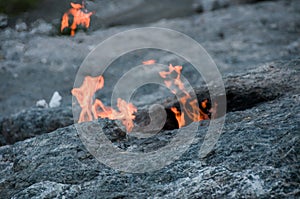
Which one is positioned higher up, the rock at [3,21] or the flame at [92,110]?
the rock at [3,21]

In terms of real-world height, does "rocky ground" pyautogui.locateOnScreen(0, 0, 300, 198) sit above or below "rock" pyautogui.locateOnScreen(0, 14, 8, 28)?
below

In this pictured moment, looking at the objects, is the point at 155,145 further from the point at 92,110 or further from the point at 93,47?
the point at 93,47

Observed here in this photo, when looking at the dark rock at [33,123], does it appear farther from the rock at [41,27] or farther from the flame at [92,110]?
the rock at [41,27]

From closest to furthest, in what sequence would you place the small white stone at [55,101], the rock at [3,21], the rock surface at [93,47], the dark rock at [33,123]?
the dark rock at [33,123] → the small white stone at [55,101] → the rock surface at [93,47] → the rock at [3,21]

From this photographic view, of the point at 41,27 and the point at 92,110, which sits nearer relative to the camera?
the point at 92,110

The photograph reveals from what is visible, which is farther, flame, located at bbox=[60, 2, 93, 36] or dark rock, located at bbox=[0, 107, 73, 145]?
dark rock, located at bbox=[0, 107, 73, 145]

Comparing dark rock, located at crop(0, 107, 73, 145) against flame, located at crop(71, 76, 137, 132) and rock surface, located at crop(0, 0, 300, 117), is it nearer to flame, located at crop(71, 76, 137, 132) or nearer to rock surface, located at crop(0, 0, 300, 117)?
flame, located at crop(71, 76, 137, 132)

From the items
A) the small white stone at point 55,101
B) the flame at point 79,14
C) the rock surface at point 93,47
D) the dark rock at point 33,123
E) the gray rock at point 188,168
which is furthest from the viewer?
the rock surface at point 93,47

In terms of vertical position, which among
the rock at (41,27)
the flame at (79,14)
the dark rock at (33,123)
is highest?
the flame at (79,14)

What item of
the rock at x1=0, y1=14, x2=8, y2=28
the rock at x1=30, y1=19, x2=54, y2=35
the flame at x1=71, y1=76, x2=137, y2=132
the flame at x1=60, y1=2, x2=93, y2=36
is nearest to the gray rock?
the flame at x1=71, y1=76, x2=137, y2=132

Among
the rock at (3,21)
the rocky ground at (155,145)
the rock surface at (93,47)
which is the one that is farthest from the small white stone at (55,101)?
the rock at (3,21)

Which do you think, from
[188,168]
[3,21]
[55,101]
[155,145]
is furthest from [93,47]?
[188,168]

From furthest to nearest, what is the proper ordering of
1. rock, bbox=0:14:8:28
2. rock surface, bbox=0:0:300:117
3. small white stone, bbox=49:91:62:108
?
rock, bbox=0:14:8:28 → rock surface, bbox=0:0:300:117 → small white stone, bbox=49:91:62:108

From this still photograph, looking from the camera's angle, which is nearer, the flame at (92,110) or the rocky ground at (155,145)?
the rocky ground at (155,145)
